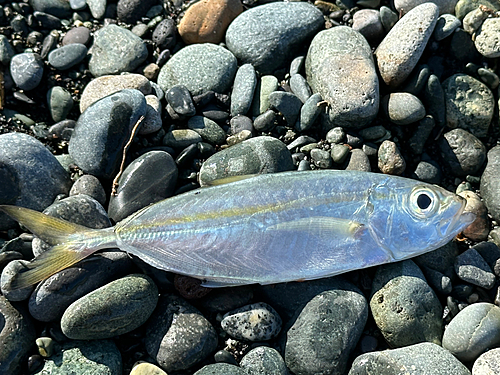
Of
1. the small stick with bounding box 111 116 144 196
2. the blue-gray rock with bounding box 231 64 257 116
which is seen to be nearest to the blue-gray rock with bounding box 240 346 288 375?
the small stick with bounding box 111 116 144 196

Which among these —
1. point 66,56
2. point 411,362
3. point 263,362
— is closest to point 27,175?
point 66,56

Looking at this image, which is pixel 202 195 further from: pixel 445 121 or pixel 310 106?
pixel 445 121

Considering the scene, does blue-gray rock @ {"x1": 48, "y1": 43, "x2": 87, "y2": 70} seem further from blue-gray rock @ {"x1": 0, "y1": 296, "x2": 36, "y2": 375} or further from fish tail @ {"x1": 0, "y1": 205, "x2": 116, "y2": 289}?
blue-gray rock @ {"x1": 0, "y1": 296, "x2": 36, "y2": 375}

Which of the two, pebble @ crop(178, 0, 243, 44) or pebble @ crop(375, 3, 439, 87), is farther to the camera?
pebble @ crop(178, 0, 243, 44)

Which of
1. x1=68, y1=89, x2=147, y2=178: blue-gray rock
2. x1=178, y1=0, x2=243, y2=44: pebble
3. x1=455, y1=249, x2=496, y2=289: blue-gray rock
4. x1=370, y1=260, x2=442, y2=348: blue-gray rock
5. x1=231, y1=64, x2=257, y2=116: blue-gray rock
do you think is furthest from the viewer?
x1=178, y1=0, x2=243, y2=44: pebble

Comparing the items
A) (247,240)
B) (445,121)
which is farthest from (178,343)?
(445,121)

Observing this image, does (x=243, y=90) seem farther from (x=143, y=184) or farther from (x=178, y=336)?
(x=178, y=336)
